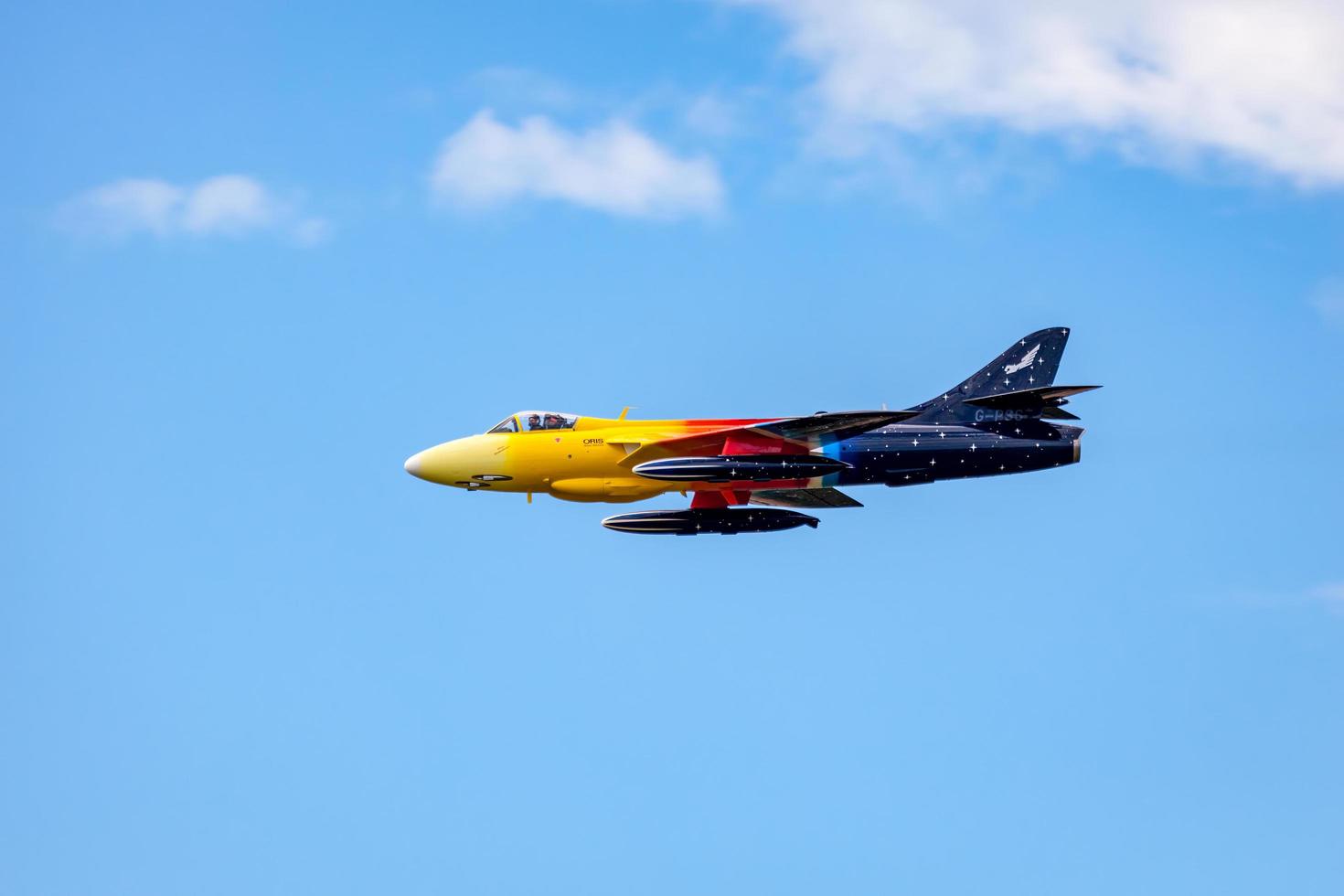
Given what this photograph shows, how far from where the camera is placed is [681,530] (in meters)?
48.6

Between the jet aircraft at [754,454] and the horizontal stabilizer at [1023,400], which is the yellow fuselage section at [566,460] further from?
the horizontal stabilizer at [1023,400]

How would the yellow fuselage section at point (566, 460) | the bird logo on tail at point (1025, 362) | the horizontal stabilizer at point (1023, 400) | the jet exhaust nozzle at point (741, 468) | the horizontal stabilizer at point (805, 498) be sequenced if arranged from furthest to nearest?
the bird logo on tail at point (1025, 362)
the horizontal stabilizer at point (805, 498)
the yellow fuselage section at point (566, 460)
the horizontal stabilizer at point (1023, 400)
the jet exhaust nozzle at point (741, 468)

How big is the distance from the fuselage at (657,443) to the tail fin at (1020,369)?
1739 millimetres

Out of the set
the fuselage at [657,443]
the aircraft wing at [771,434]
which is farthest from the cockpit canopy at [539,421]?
the aircraft wing at [771,434]

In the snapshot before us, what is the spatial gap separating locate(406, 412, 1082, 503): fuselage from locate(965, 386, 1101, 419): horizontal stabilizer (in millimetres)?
430

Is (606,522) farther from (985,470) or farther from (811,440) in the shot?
(985,470)

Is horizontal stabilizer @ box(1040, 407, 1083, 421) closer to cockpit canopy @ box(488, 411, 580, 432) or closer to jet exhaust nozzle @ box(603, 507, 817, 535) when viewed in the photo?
jet exhaust nozzle @ box(603, 507, 817, 535)

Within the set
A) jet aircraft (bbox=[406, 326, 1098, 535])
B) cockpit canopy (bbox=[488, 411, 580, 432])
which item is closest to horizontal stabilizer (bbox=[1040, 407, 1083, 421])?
jet aircraft (bbox=[406, 326, 1098, 535])

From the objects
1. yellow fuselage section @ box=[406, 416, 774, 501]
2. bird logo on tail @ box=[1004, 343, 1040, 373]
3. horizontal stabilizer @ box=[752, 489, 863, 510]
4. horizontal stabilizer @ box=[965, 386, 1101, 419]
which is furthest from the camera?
bird logo on tail @ box=[1004, 343, 1040, 373]

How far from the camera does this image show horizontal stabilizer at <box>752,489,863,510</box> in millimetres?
48875

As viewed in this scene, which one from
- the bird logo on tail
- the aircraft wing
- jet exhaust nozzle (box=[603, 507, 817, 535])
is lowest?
jet exhaust nozzle (box=[603, 507, 817, 535])

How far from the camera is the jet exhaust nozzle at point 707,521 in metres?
48.4

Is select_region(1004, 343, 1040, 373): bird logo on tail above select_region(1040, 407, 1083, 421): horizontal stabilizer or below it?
above

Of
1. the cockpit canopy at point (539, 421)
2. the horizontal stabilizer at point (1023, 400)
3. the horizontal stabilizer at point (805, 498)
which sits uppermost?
the cockpit canopy at point (539, 421)
